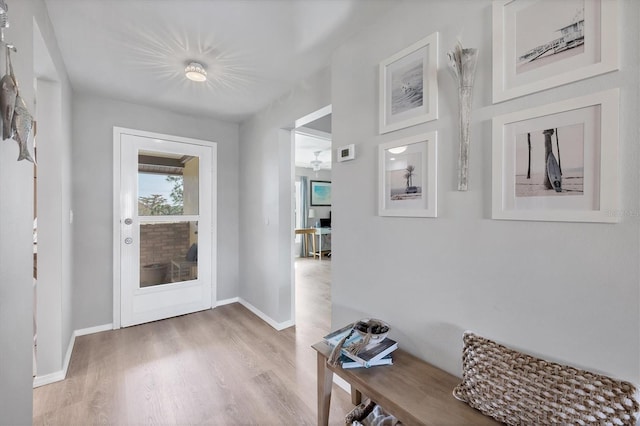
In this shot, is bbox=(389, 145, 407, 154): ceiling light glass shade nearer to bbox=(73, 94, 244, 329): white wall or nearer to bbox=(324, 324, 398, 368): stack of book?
bbox=(324, 324, 398, 368): stack of book

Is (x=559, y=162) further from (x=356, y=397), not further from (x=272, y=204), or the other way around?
(x=272, y=204)

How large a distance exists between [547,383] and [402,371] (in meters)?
0.56

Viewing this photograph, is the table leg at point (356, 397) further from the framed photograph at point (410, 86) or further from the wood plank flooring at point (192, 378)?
the framed photograph at point (410, 86)

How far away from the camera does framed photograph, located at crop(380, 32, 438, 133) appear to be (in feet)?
4.53

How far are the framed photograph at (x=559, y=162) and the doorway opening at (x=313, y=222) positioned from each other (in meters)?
1.77

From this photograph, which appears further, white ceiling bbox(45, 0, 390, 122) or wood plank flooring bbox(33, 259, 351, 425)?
wood plank flooring bbox(33, 259, 351, 425)

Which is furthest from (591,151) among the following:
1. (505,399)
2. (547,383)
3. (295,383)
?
(295,383)

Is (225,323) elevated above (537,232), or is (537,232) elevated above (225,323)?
(537,232)

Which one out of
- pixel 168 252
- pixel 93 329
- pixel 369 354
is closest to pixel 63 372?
pixel 93 329

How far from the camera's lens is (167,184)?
3.13 m

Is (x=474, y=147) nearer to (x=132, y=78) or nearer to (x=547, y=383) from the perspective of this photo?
(x=547, y=383)

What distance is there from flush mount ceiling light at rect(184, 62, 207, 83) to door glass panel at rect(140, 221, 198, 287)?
1.67 metres

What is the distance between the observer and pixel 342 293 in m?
1.94

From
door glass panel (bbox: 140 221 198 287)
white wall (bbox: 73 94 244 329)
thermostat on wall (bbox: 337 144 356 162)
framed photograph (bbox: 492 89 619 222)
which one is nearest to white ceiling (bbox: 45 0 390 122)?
white wall (bbox: 73 94 244 329)
